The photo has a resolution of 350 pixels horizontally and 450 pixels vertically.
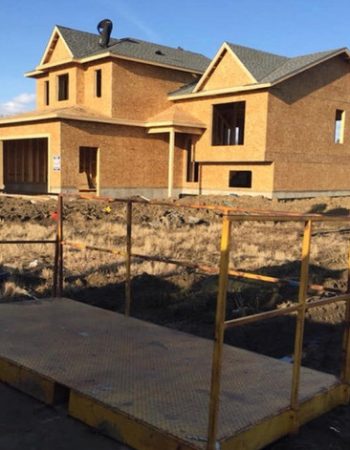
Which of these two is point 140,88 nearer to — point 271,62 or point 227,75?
point 227,75

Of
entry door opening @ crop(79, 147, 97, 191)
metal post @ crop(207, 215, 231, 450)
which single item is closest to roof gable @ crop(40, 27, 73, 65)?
A: entry door opening @ crop(79, 147, 97, 191)

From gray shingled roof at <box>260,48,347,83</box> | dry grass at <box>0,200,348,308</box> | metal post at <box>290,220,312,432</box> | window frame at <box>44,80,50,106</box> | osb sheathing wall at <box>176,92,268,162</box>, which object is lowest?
dry grass at <box>0,200,348,308</box>

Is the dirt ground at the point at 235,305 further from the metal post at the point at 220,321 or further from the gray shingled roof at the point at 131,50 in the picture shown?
the gray shingled roof at the point at 131,50

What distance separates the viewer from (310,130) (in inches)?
1155

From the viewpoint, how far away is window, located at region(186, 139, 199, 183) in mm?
31266

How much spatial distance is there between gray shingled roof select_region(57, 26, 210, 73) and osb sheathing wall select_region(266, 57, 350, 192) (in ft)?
24.7

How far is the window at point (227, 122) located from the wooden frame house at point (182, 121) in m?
0.10

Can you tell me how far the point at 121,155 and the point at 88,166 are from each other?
12.3ft

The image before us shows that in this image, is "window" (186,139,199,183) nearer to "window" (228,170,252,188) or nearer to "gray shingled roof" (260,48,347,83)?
"window" (228,170,252,188)

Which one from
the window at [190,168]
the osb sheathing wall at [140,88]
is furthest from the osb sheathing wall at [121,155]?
the osb sheathing wall at [140,88]

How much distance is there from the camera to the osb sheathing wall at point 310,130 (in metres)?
27.5

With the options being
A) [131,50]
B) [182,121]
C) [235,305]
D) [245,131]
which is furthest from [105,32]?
[235,305]

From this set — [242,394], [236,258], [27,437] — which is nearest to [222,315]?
[242,394]

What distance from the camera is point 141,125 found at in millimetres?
29500
